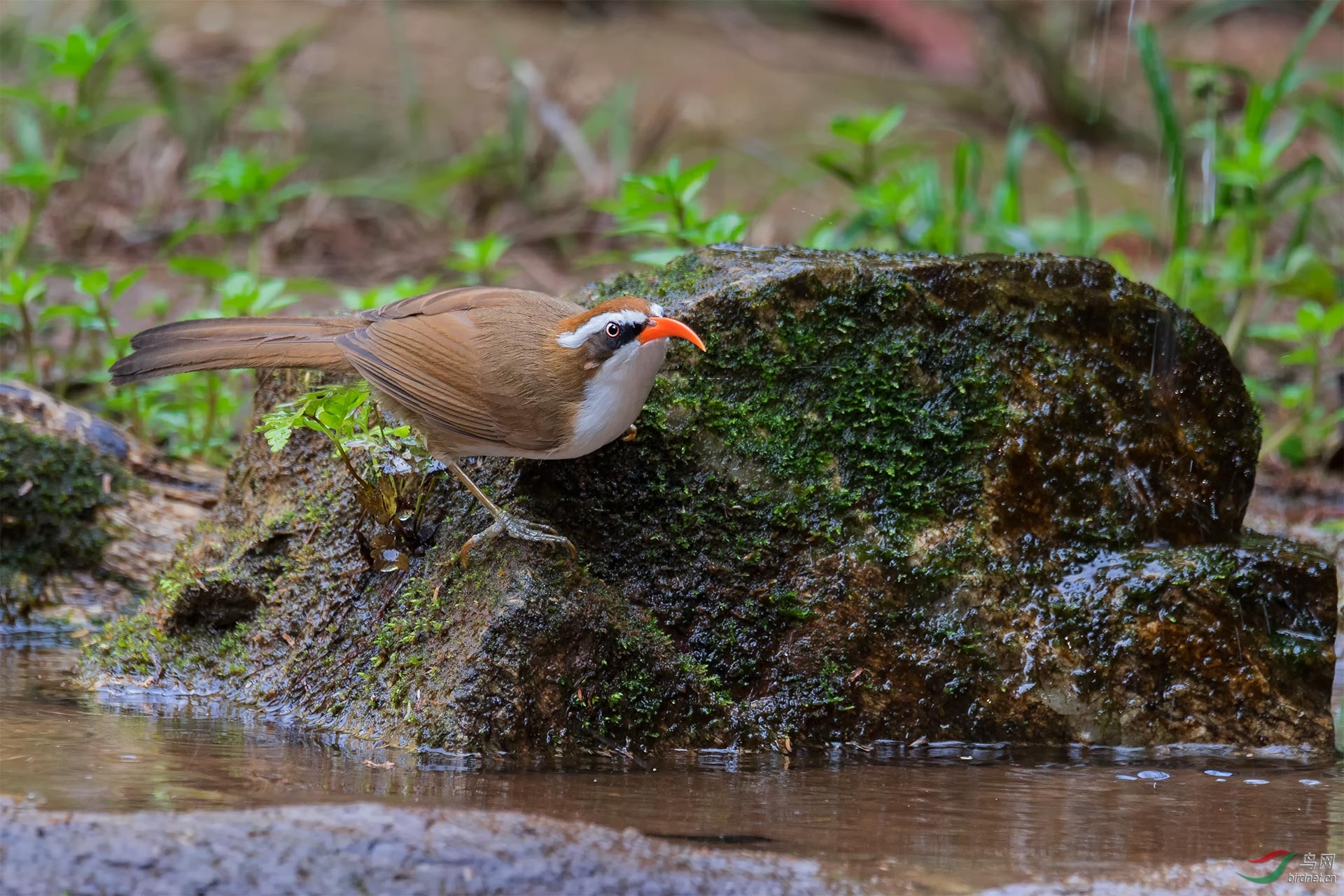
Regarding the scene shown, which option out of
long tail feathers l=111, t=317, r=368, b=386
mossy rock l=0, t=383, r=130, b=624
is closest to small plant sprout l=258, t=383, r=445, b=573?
long tail feathers l=111, t=317, r=368, b=386

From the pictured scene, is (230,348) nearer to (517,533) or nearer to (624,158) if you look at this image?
(517,533)

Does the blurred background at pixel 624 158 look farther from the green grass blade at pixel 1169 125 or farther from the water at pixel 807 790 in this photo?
the water at pixel 807 790

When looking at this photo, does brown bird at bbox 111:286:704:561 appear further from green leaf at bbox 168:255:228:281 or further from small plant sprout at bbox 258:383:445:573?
green leaf at bbox 168:255:228:281

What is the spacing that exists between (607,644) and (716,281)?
122cm

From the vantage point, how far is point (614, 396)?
11.9 feet

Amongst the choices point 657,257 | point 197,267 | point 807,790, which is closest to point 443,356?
point 657,257

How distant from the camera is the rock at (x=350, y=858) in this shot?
93.8 inches

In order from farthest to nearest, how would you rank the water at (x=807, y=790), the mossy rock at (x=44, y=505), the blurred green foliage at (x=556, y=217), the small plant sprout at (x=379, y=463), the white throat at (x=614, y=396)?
the blurred green foliage at (x=556, y=217)
the mossy rock at (x=44, y=505)
the small plant sprout at (x=379, y=463)
the white throat at (x=614, y=396)
the water at (x=807, y=790)

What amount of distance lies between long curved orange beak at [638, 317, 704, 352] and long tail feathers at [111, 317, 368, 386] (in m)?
1.00

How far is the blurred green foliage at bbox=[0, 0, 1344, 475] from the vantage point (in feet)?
18.8

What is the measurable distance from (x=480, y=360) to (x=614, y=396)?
Result: 469 mm

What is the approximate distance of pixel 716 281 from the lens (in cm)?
416

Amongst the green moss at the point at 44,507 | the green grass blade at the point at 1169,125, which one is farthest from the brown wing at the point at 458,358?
the green grass blade at the point at 1169,125

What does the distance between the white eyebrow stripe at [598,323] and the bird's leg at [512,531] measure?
506 millimetres
